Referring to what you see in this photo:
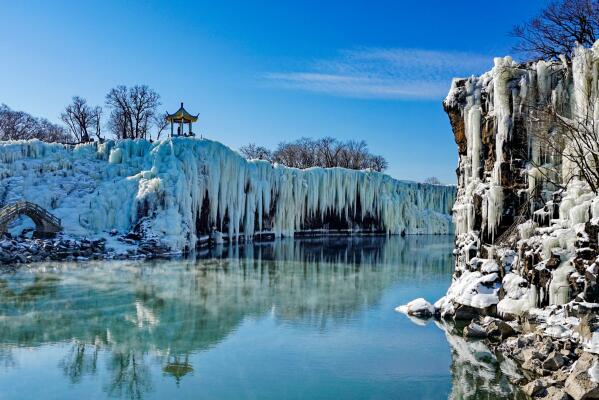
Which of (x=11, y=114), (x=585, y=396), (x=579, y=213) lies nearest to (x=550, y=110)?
(x=579, y=213)

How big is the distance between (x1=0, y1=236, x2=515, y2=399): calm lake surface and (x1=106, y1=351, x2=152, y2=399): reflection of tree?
3cm

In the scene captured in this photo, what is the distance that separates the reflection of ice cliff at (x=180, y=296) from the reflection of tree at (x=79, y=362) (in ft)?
1.56

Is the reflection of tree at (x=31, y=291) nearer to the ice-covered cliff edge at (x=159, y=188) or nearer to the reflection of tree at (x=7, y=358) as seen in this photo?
the reflection of tree at (x=7, y=358)

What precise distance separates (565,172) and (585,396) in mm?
7071

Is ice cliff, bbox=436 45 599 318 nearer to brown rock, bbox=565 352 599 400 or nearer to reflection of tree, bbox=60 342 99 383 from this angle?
brown rock, bbox=565 352 599 400

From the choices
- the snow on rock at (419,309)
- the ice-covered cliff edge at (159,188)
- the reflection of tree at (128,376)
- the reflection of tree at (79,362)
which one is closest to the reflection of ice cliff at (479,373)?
the snow on rock at (419,309)

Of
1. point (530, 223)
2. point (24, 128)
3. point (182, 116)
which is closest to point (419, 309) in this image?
point (530, 223)

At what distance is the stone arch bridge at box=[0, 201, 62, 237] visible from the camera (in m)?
25.4

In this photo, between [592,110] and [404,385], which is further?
[592,110]

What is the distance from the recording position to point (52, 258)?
24.9 metres

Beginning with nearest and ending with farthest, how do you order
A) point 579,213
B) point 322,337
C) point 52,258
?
point 579,213, point 322,337, point 52,258

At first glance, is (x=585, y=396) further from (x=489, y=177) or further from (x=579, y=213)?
(x=489, y=177)

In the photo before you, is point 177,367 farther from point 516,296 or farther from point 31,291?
point 31,291

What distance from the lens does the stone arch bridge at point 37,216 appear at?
83.4ft
